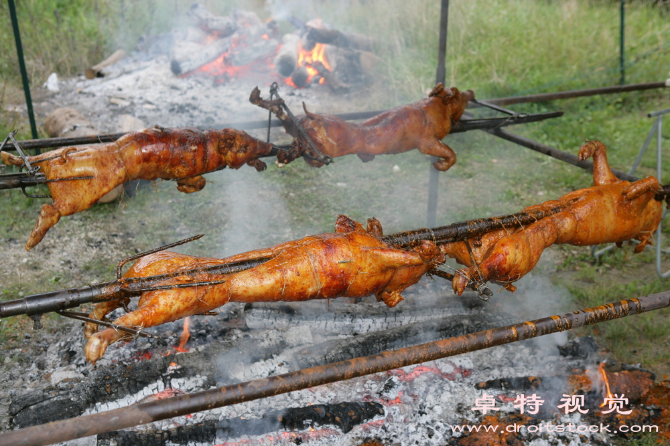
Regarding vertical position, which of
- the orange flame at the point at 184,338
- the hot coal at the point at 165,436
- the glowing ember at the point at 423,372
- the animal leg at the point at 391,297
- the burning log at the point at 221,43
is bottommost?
the glowing ember at the point at 423,372

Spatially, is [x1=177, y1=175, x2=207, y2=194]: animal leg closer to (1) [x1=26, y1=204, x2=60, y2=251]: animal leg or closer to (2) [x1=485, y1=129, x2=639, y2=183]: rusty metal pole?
(1) [x1=26, y1=204, x2=60, y2=251]: animal leg

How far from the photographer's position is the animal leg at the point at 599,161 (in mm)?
3615

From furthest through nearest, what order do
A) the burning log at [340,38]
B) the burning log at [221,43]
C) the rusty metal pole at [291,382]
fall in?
1. the burning log at [340,38]
2. the burning log at [221,43]
3. the rusty metal pole at [291,382]

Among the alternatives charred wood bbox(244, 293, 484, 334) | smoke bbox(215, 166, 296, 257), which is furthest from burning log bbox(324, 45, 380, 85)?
charred wood bbox(244, 293, 484, 334)

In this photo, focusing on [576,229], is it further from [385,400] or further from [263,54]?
[263,54]

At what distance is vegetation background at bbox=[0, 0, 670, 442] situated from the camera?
632cm

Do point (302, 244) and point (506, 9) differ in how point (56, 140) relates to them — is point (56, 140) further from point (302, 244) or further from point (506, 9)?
point (506, 9)

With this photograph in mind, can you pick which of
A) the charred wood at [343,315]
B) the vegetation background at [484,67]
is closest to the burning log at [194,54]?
the vegetation background at [484,67]

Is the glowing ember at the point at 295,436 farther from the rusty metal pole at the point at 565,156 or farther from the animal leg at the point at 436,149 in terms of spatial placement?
the rusty metal pole at the point at 565,156

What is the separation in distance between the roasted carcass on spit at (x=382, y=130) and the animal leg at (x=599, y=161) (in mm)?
971

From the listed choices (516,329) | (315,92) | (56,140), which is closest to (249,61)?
(315,92)

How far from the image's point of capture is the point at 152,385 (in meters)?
3.27

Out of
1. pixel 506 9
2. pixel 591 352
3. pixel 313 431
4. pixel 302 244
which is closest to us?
pixel 302 244

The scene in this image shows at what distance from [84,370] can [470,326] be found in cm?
266
